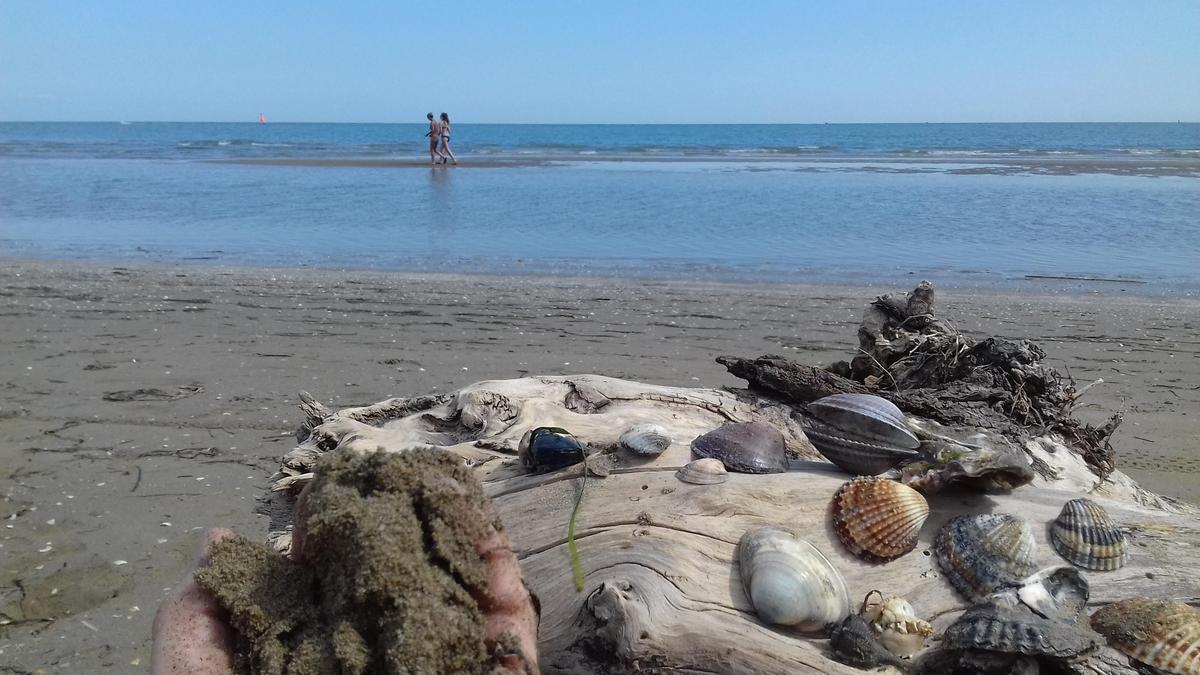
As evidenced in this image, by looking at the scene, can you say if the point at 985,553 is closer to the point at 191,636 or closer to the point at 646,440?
the point at 646,440

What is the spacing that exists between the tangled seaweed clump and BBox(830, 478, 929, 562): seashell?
127 centimetres

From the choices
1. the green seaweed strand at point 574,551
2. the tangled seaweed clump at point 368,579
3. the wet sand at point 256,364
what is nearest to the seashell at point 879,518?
the green seaweed strand at point 574,551

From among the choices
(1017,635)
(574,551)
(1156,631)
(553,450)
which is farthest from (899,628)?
(553,450)

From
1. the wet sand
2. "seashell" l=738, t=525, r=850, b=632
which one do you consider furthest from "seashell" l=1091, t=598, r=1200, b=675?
the wet sand

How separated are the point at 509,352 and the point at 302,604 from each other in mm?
5603

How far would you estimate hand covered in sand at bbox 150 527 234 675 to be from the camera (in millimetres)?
2016

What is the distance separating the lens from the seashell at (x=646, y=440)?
3.22 meters

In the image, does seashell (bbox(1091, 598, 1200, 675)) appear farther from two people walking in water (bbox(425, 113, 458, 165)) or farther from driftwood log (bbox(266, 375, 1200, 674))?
two people walking in water (bbox(425, 113, 458, 165))

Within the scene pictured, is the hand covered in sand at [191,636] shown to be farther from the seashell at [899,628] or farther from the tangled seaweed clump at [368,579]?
the seashell at [899,628]

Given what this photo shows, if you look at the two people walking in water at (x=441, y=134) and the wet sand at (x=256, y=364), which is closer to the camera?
the wet sand at (x=256, y=364)

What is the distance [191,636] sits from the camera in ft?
6.73

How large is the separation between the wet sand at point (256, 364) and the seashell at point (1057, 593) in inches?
124

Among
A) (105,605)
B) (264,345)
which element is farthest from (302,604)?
(264,345)

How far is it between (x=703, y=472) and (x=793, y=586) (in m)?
0.66
